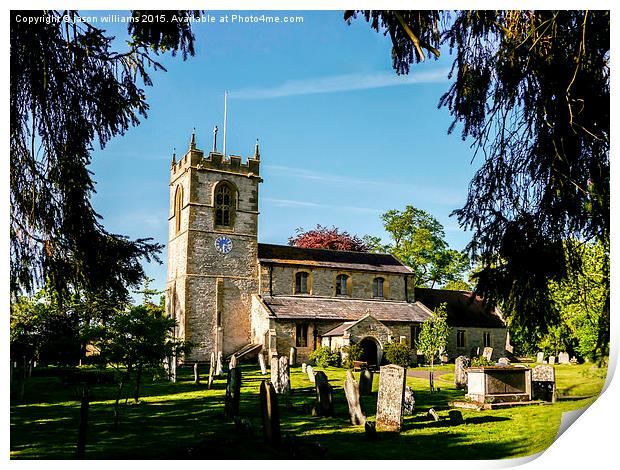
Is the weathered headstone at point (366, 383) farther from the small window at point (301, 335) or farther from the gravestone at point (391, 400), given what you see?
the small window at point (301, 335)

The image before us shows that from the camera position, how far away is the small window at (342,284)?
56.0 feet

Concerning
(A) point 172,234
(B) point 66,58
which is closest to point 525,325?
(A) point 172,234

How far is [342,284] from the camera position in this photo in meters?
17.3

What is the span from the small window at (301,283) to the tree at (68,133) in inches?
396

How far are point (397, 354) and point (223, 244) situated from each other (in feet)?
19.2

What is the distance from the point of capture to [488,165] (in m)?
6.89

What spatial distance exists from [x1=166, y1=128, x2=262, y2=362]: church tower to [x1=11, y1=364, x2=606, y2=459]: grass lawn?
1548 millimetres

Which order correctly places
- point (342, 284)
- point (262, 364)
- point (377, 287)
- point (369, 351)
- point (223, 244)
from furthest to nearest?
point (369, 351) < point (377, 287) < point (342, 284) < point (262, 364) < point (223, 244)

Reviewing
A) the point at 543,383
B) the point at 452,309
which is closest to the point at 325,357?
the point at 452,309

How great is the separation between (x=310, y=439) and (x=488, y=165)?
387 centimetres

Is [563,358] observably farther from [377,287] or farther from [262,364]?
[377,287]

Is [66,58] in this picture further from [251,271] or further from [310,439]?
[251,271]

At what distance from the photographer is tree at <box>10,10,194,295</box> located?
5.97m
